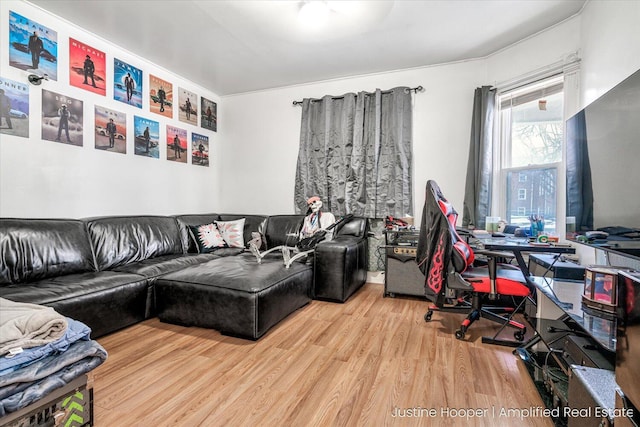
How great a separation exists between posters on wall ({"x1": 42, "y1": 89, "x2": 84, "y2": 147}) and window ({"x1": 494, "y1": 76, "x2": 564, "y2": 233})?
4.12 metres

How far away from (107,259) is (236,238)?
1.37m

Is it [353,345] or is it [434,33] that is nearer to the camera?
[353,345]

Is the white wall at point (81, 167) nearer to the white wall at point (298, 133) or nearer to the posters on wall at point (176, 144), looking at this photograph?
the posters on wall at point (176, 144)

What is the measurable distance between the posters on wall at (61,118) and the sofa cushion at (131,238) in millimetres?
770

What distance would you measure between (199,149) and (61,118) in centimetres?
171

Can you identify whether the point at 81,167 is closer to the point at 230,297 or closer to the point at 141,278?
the point at 141,278

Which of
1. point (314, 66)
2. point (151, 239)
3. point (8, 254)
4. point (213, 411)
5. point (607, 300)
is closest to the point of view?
point (607, 300)

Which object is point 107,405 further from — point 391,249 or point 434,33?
point 434,33

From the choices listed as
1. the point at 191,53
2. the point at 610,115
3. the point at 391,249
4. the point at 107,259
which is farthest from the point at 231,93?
the point at 610,115

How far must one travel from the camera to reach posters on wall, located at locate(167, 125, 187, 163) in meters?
3.77

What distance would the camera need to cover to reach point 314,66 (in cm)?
358

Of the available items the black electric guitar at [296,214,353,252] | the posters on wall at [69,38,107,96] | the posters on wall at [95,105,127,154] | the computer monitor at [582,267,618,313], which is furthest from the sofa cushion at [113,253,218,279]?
the computer monitor at [582,267,618,313]

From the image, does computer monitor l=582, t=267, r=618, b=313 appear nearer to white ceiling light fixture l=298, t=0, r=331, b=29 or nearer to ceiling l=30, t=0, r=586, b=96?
ceiling l=30, t=0, r=586, b=96

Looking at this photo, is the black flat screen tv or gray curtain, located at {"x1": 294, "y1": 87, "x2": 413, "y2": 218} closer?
the black flat screen tv
